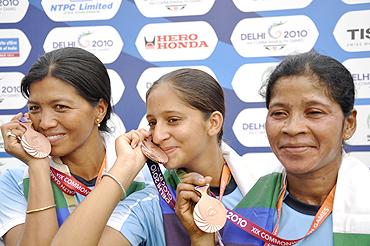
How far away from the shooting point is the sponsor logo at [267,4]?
2.56 metres

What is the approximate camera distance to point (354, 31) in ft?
8.39

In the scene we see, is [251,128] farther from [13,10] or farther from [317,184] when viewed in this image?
[13,10]

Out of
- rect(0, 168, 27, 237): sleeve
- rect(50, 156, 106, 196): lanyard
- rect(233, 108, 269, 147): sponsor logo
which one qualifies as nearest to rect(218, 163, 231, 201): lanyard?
rect(50, 156, 106, 196): lanyard

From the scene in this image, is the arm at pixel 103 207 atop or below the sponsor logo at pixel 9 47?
below

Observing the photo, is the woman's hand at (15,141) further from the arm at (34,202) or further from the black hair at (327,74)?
the black hair at (327,74)

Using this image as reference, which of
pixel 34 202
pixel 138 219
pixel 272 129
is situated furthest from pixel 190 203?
pixel 34 202

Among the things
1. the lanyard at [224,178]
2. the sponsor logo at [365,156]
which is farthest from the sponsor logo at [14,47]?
the sponsor logo at [365,156]

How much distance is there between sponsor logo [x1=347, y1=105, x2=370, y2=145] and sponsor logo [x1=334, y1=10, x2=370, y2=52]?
0.35m

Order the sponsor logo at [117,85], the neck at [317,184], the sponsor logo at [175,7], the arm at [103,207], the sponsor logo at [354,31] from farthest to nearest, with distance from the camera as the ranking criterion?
1. the sponsor logo at [117,85]
2. the sponsor logo at [175,7]
3. the sponsor logo at [354,31]
4. the neck at [317,184]
5. the arm at [103,207]

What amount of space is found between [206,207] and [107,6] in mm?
1796

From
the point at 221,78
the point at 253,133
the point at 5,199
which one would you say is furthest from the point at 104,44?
the point at 5,199

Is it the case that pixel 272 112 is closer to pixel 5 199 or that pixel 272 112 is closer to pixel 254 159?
pixel 5 199

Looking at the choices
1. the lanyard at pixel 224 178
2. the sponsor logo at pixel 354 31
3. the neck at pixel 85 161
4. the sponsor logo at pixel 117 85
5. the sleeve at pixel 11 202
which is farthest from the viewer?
the sponsor logo at pixel 117 85

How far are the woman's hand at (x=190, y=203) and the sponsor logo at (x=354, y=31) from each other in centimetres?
164
